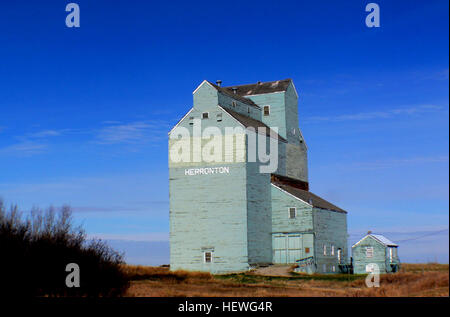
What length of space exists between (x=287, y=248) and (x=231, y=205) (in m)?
6.94

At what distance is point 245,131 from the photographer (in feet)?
158

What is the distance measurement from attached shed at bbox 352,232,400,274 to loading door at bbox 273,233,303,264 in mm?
4989

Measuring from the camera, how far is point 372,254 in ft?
164

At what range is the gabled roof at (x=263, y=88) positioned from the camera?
2306 inches

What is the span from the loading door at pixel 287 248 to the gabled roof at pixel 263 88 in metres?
15.7

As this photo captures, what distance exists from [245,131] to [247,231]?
8405mm

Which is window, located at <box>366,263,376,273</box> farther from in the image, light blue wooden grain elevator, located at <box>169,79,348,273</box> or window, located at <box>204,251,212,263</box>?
window, located at <box>204,251,212,263</box>

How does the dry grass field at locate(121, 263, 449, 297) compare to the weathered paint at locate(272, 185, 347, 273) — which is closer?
the dry grass field at locate(121, 263, 449, 297)

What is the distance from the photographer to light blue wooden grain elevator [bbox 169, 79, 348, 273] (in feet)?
157

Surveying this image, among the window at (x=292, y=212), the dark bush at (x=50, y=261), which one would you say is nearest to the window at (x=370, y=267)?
the window at (x=292, y=212)

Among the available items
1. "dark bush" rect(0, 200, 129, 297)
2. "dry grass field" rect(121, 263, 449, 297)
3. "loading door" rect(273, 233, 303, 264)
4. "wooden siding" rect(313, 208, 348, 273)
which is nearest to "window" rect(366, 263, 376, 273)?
"wooden siding" rect(313, 208, 348, 273)
